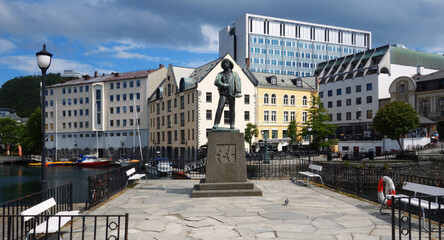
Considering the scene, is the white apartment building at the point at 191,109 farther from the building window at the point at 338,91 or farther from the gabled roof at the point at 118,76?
the building window at the point at 338,91

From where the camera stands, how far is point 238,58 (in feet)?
313

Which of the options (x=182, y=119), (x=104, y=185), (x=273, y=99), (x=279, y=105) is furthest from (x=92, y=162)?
(x=104, y=185)

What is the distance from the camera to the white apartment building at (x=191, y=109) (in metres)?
45.5

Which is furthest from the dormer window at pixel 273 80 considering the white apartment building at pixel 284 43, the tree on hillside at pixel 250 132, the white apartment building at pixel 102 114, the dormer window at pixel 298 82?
the white apartment building at pixel 284 43

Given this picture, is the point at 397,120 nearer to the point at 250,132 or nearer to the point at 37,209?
the point at 250,132

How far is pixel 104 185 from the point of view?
12.0m

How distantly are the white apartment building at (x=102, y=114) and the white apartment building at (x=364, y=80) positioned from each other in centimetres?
3471

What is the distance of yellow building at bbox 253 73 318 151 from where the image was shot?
1986 inches

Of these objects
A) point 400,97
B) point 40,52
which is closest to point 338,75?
point 400,97

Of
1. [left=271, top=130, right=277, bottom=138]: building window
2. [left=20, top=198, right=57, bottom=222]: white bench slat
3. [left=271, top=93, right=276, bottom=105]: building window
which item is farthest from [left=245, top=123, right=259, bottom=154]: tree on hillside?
[left=20, top=198, right=57, bottom=222]: white bench slat

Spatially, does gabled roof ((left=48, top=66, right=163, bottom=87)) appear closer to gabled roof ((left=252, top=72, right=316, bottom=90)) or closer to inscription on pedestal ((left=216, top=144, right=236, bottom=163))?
gabled roof ((left=252, top=72, right=316, bottom=90))

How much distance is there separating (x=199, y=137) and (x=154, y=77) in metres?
26.2

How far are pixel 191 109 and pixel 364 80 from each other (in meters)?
34.3

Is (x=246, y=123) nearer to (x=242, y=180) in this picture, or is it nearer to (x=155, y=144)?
(x=155, y=144)
